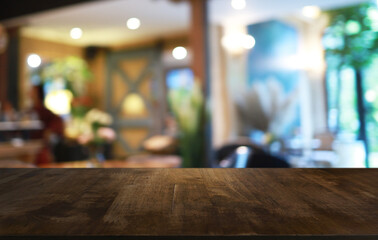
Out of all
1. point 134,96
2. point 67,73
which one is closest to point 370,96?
point 134,96

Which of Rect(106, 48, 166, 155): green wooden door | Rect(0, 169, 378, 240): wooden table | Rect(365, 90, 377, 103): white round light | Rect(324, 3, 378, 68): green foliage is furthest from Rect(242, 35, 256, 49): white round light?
Rect(0, 169, 378, 240): wooden table

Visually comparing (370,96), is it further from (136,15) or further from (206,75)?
(136,15)

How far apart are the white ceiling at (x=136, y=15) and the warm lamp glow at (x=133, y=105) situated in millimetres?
1399

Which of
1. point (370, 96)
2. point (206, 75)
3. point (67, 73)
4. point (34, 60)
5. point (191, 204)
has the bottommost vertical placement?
point (191, 204)

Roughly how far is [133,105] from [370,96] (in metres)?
5.30

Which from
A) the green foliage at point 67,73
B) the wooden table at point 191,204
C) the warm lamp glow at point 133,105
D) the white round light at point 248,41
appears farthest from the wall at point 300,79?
the wooden table at point 191,204

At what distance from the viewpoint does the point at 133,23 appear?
22.9ft

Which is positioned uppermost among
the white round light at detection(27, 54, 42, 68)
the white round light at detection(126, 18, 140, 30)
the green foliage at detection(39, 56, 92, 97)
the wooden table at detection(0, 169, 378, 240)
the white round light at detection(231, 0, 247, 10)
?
the white round light at detection(126, 18, 140, 30)

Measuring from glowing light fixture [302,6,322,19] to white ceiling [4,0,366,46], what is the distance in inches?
6.0

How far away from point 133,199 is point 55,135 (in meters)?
2.94

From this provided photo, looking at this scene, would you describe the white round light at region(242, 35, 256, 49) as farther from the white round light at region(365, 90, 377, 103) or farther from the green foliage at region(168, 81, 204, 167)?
the green foliage at region(168, 81, 204, 167)

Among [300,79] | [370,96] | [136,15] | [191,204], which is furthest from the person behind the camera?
[300,79]

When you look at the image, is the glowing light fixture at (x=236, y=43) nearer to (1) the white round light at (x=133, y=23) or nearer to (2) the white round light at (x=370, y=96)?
(1) the white round light at (x=133, y=23)

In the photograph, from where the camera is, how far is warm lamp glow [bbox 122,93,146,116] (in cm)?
868
